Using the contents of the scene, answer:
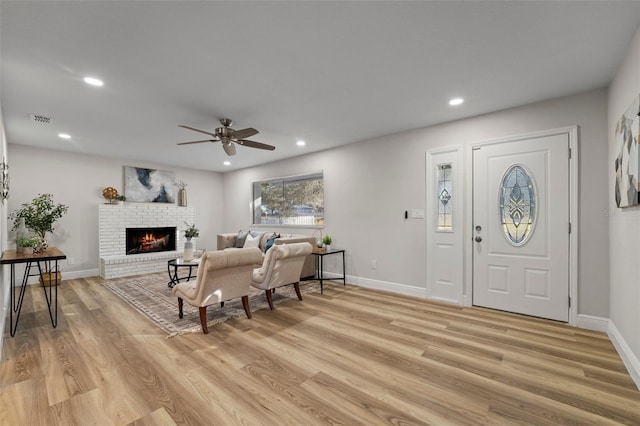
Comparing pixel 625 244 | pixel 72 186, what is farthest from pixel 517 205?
Answer: pixel 72 186

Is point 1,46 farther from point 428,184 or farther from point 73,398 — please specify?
point 428,184

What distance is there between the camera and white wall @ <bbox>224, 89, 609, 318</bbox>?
9.82ft

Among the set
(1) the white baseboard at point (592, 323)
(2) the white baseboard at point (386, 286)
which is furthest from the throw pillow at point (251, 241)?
(1) the white baseboard at point (592, 323)

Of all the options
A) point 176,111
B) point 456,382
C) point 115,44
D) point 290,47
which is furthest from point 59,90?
point 456,382

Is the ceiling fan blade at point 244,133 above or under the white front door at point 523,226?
above

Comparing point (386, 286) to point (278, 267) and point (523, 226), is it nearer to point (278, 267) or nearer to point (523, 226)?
point (278, 267)

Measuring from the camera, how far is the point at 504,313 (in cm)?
351

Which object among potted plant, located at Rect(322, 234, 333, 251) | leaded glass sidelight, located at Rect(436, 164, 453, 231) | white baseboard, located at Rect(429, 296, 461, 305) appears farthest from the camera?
potted plant, located at Rect(322, 234, 333, 251)

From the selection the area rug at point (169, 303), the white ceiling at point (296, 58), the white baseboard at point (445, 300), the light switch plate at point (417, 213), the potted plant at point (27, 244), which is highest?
the white ceiling at point (296, 58)

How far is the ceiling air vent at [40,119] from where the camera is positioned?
3662 millimetres

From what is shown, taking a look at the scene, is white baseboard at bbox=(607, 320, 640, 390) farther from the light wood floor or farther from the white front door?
the white front door

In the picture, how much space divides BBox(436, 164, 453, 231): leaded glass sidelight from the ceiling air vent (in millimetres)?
5348

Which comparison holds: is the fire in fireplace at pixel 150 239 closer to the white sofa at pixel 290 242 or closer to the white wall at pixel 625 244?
the white sofa at pixel 290 242

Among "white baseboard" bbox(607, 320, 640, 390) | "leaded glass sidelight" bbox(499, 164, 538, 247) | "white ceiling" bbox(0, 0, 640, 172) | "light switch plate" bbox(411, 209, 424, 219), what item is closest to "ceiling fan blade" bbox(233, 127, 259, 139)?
"white ceiling" bbox(0, 0, 640, 172)
